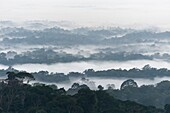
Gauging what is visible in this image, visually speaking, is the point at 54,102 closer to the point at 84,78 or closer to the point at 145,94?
the point at 145,94

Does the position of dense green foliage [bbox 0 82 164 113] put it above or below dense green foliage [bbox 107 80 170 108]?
below

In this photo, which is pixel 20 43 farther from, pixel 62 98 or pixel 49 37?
pixel 62 98

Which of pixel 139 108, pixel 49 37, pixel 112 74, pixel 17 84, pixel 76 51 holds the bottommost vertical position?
pixel 139 108

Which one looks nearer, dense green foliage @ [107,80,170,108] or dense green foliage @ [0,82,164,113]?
dense green foliage @ [0,82,164,113]

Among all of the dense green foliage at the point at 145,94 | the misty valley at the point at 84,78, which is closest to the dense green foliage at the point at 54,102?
the misty valley at the point at 84,78

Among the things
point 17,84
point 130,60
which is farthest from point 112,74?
point 17,84

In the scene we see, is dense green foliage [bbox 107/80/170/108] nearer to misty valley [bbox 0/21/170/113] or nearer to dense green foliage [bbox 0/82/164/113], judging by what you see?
misty valley [bbox 0/21/170/113]

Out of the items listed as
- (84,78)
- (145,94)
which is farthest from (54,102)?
(84,78)

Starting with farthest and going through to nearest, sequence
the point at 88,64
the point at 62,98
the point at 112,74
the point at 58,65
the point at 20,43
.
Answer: the point at 20,43, the point at 88,64, the point at 58,65, the point at 112,74, the point at 62,98

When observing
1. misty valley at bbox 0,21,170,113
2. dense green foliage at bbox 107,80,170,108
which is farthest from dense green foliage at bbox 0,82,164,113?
dense green foliage at bbox 107,80,170,108
